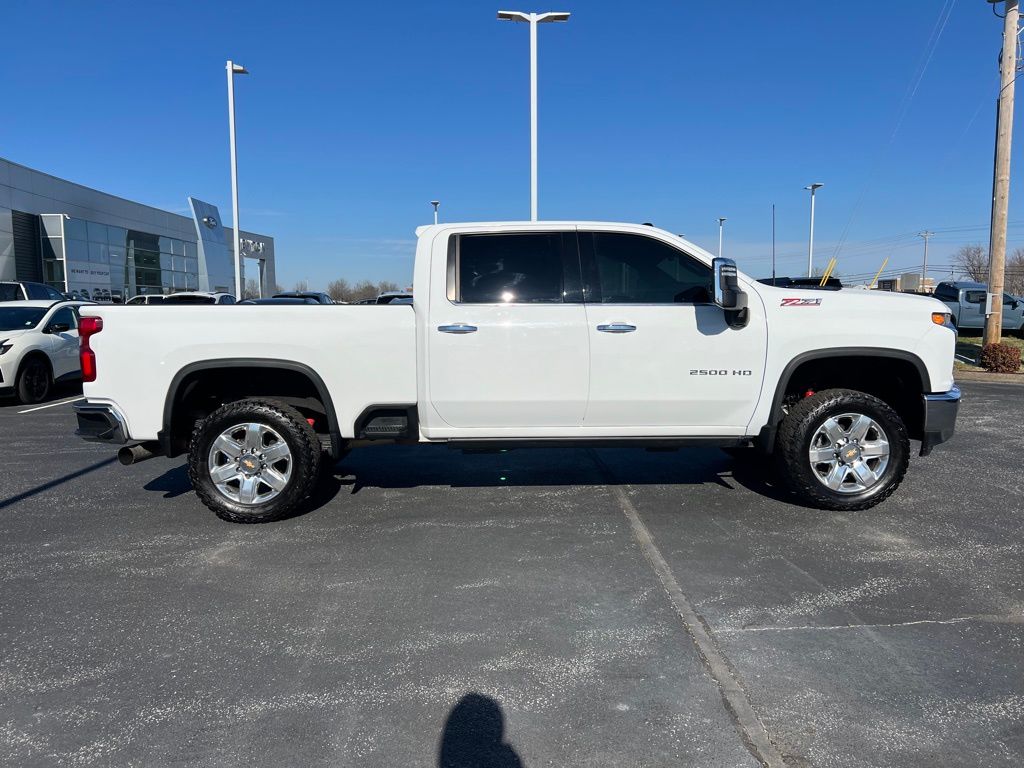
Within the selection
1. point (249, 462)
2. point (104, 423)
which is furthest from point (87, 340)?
point (249, 462)

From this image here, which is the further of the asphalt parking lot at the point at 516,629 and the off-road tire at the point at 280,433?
the off-road tire at the point at 280,433

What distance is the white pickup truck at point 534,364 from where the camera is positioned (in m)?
4.84

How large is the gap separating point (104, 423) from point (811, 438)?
195 inches

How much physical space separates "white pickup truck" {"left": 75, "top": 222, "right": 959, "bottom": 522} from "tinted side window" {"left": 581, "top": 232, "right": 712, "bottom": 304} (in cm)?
1

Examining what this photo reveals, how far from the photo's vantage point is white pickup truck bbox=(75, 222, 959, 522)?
4844mm

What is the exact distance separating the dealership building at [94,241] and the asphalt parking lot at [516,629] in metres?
32.2

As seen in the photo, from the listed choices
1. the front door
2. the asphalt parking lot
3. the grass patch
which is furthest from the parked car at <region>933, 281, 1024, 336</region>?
the front door

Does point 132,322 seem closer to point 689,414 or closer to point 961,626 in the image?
point 689,414

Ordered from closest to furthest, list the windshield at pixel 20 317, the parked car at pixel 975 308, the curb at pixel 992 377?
1. the windshield at pixel 20 317
2. the curb at pixel 992 377
3. the parked car at pixel 975 308

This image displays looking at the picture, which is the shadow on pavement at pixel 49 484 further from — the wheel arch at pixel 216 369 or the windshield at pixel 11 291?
the windshield at pixel 11 291

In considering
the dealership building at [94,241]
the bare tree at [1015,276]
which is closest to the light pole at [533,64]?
the dealership building at [94,241]

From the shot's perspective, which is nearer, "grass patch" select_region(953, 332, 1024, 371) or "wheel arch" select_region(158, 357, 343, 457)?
"wheel arch" select_region(158, 357, 343, 457)

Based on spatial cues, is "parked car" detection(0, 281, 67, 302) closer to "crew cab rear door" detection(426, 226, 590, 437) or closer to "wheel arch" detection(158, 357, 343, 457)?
"wheel arch" detection(158, 357, 343, 457)

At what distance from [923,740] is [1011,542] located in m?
2.66
